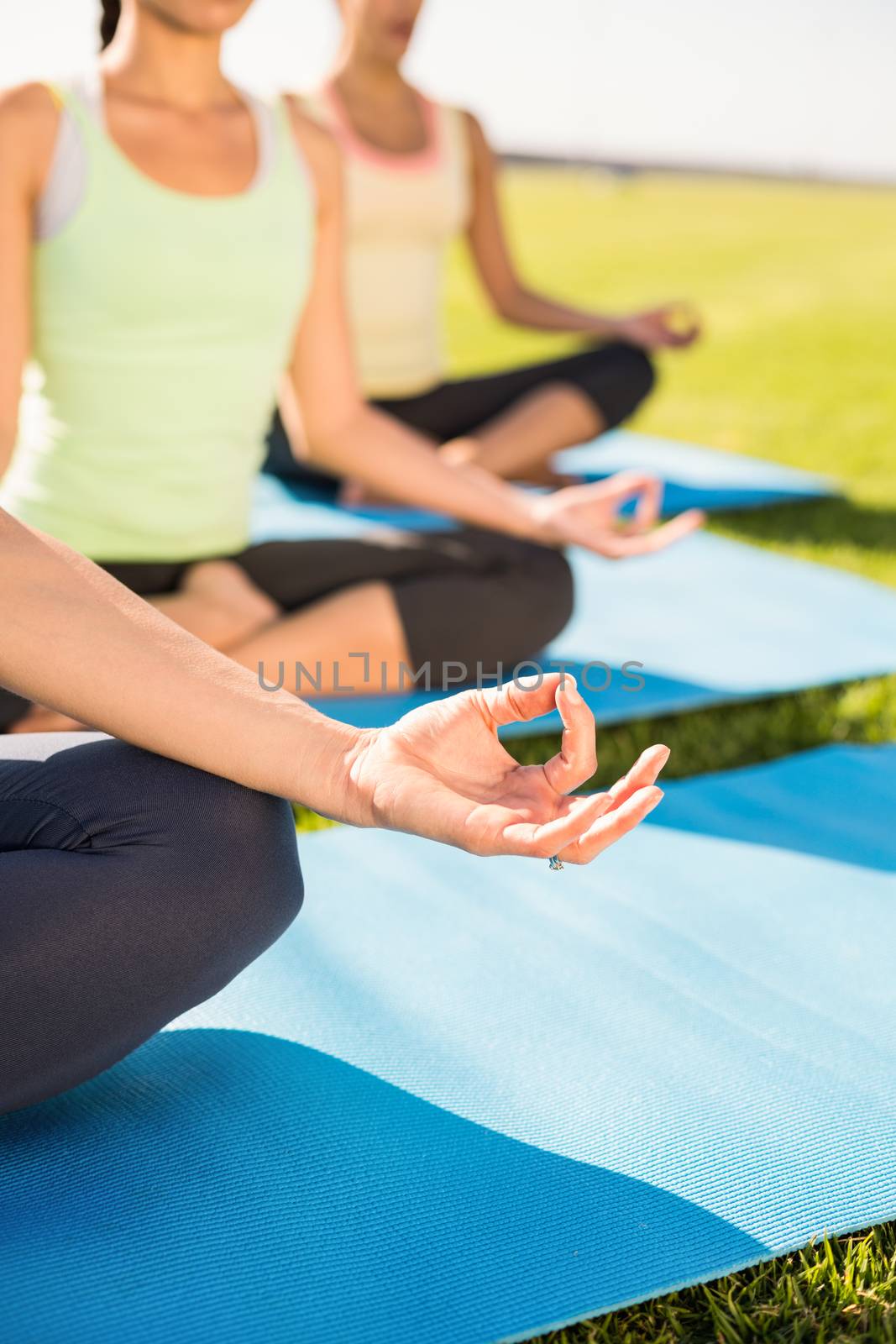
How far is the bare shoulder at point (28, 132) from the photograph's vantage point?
7.46 ft

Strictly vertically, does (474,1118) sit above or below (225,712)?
below

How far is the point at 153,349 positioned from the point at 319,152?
0.53 meters

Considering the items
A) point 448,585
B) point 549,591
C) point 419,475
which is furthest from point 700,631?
point 419,475

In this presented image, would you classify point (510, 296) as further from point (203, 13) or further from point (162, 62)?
point (203, 13)

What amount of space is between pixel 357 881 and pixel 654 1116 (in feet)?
2.27

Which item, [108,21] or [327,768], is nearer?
[327,768]

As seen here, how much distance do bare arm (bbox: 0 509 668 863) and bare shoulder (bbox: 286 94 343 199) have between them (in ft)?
→ 4.75

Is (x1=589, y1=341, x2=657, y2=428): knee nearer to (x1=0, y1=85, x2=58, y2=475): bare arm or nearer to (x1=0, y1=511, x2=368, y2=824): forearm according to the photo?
(x1=0, y1=85, x2=58, y2=475): bare arm

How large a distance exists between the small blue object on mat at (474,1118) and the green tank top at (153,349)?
72cm

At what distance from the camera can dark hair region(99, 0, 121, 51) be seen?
8.37 feet

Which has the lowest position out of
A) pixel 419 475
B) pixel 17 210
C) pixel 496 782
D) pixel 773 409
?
pixel 773 409

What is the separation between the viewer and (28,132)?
90.4 inches

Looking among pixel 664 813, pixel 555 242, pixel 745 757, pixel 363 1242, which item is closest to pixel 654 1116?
pixel 363 1242

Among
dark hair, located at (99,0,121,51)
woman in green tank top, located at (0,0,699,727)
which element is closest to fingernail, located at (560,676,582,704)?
woman in green tank top, located at (0,0,699,727)
